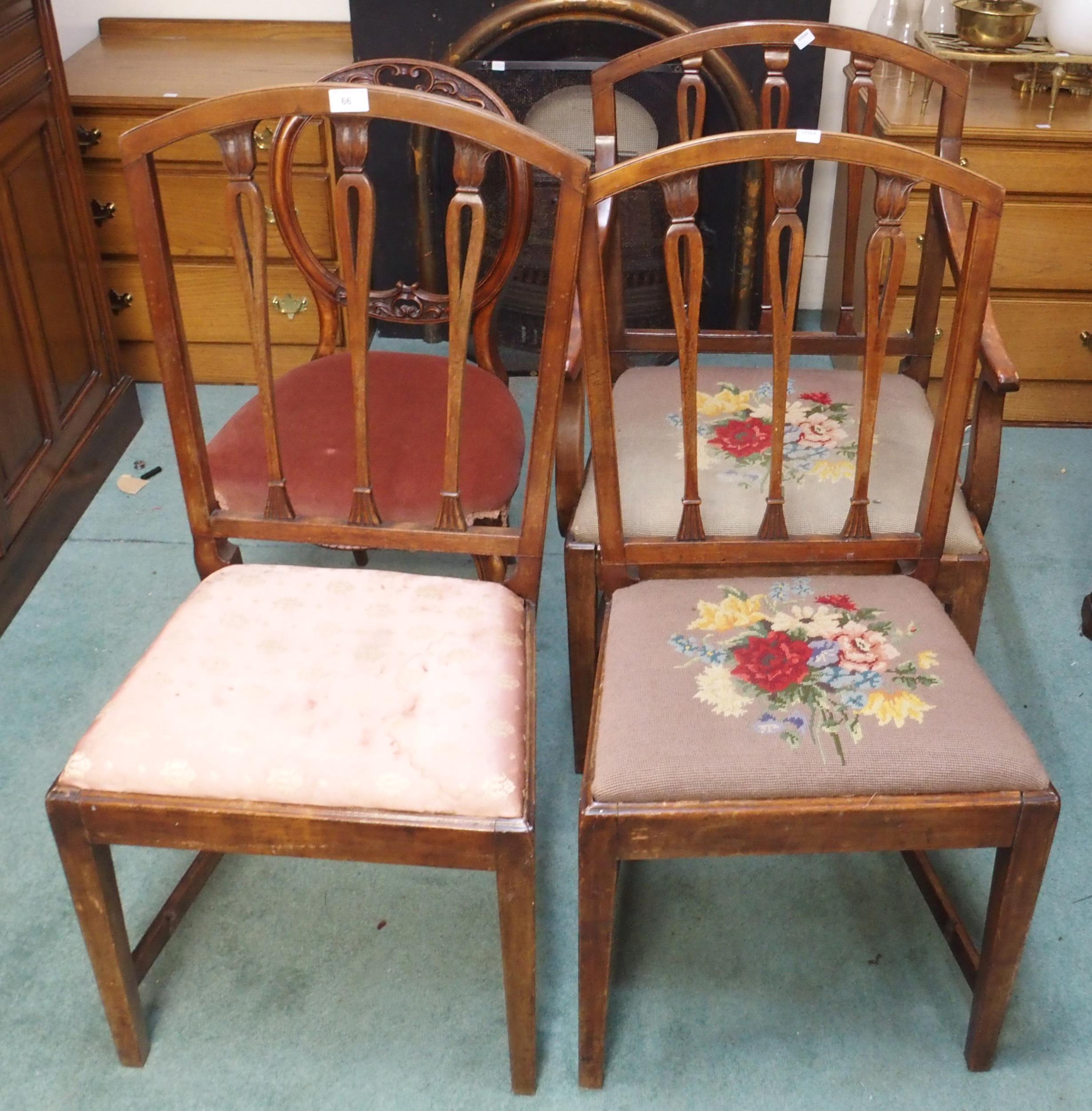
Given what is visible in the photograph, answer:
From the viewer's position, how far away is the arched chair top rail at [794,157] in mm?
1165

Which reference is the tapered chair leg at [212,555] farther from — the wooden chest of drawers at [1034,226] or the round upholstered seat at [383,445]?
the wooden chest of drawers at [1034,226]

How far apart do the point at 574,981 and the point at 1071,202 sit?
1.79 meters

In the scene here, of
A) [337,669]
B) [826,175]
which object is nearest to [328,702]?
[337,669]

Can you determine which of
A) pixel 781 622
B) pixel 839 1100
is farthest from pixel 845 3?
pixel 839 1100

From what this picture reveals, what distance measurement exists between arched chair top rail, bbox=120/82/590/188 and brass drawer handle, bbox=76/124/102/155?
144 cm

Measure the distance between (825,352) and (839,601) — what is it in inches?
24.6

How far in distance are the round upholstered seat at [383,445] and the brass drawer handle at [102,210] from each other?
3.21 ft

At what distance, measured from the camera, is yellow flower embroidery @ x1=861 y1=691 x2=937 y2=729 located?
47.5 inches

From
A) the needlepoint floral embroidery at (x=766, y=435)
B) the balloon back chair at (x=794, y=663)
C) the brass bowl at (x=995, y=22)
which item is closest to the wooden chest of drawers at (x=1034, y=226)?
the brass bowl at (x=995, y=22)

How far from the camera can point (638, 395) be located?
175 cm

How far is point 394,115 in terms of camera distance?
1.18 meters

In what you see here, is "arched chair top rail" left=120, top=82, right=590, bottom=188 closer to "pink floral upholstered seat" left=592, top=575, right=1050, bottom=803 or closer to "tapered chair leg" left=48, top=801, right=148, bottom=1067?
"pink floral upholstered seat" left=592, top=575, right=1050, bottom=803

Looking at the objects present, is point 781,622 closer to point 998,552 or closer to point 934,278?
point 934,278

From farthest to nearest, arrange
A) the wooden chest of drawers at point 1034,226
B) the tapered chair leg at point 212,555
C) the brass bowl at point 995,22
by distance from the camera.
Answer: the brass bowl at point 995,22
the wooden chest of drawers at point 1034,226
the tapered chair leg at point 212,555
